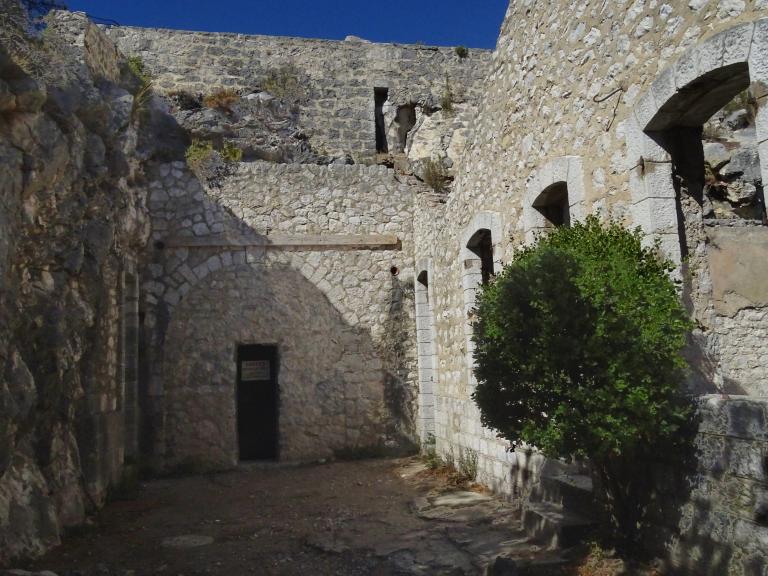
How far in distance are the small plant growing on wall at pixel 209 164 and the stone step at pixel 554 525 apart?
6845mm

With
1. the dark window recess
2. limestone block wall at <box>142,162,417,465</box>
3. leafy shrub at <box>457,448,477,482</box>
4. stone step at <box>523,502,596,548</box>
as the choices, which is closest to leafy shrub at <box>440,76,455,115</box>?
limestone block wall at <box>142,162,417,465</box>

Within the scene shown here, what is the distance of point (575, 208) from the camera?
16.2 ft

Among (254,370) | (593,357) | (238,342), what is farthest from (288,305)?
(593,357)

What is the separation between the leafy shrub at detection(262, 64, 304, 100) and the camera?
13.5 m

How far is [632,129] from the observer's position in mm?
4391

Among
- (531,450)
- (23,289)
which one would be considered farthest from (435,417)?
(23,289)

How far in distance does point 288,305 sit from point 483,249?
3.34 m

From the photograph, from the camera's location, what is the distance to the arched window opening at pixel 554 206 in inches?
220

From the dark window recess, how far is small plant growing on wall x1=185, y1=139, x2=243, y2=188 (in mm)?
4294

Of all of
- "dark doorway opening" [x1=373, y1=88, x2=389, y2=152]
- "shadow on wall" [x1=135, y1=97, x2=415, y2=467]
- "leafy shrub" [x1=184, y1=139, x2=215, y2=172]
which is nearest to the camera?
"shadow on wall" [x1=135, y1=97, x2=415, y2=467]

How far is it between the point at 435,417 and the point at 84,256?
507cm

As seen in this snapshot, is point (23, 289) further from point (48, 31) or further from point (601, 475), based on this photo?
point (601, 475)

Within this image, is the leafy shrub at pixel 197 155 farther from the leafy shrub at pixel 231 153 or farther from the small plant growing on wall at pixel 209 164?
the leafy shrub at pixel 231 153

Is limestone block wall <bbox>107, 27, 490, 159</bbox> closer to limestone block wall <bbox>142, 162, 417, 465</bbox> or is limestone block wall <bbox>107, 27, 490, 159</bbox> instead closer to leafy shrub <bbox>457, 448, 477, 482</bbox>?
limestone block wall <bbox>142, 162, 417, 465</bbox>
